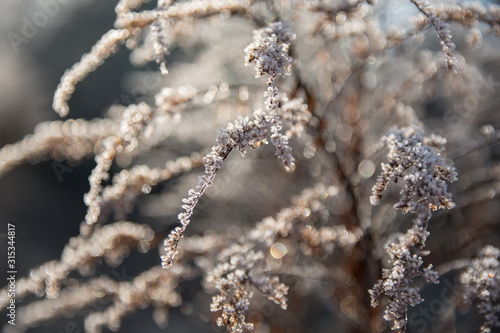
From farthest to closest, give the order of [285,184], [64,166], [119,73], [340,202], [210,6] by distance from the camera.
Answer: [119,73] < [64,166] < [285,184] < [340,202] < [210,6]

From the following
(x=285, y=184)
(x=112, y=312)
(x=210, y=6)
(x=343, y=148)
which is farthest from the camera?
(x=285, y=184)

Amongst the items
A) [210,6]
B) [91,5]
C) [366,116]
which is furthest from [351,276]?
Result: [91,5]

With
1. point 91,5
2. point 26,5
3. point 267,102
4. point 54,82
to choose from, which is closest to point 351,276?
point 267,102

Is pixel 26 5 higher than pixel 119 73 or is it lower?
higher

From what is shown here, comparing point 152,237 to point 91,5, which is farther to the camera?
point 91,5

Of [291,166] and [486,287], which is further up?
[291,166]

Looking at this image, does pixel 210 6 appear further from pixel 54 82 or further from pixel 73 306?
pixel 54 82

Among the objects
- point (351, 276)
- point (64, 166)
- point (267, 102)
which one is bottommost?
point (64, 166)
